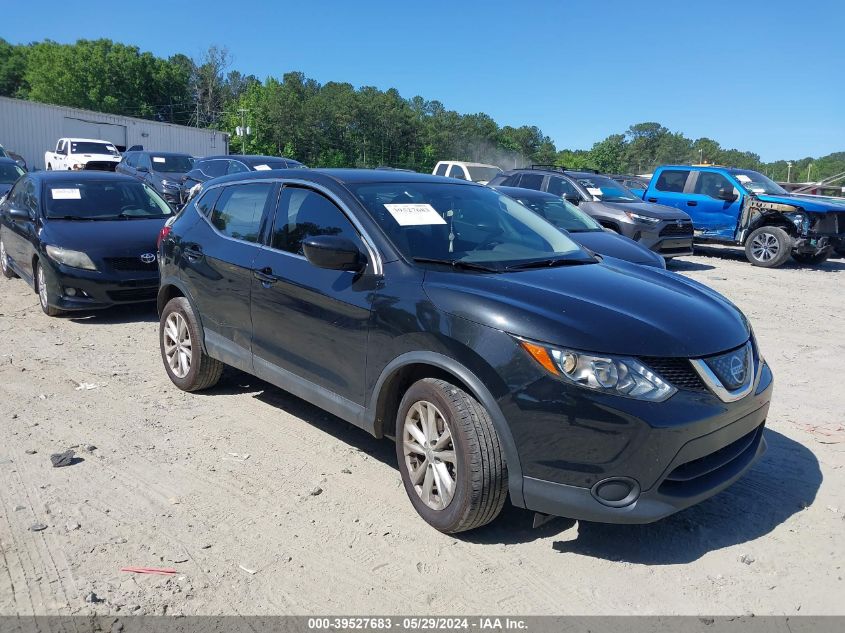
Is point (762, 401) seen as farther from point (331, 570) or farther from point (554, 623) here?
point (331, 570)

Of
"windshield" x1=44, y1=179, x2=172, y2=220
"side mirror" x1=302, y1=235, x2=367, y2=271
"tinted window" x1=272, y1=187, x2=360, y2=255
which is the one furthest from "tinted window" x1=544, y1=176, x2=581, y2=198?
"side mirror" x1=302, y1=235, x2=367, y2=271

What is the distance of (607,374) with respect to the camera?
2814 millimetres

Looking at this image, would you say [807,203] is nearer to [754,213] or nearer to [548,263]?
[754,213]

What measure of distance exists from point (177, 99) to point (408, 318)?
92132 millimetres

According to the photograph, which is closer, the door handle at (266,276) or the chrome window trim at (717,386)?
the chrome window trim at (717,386)

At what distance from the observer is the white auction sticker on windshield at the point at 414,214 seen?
3.80 metres

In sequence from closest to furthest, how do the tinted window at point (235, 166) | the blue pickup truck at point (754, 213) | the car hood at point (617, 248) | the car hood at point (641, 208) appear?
the car hood at point (617, 248) < the car hood at point (641, 208) < the blue pickup truck at point (754, 213) < the tinted window at point (235, 166)

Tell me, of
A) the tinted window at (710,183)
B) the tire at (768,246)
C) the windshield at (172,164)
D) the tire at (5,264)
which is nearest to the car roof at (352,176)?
the tire at (5,264)

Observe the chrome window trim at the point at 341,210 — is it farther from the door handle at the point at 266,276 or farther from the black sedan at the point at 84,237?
the black sedan at the point at 84,237

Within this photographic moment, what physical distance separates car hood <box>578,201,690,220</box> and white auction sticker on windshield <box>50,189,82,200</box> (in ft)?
28.5

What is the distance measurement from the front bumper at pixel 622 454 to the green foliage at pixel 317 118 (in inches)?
1449

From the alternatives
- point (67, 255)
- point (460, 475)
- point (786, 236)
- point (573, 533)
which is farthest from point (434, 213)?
point (786, 236)

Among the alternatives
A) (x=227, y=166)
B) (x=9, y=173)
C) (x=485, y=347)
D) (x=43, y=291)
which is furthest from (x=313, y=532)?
(x=227, y=166)

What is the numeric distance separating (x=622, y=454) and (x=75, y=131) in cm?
4079
